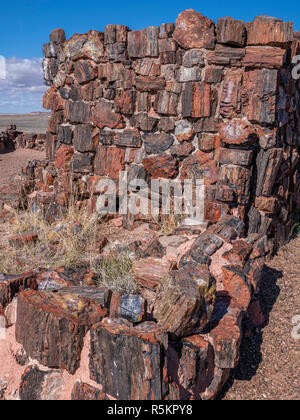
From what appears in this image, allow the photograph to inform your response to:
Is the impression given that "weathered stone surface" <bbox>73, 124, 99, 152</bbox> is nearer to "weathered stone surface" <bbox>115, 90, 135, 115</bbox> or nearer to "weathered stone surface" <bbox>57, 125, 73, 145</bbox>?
"weathered stone surface" <bbox>57, 125, 73, 145</bbox>

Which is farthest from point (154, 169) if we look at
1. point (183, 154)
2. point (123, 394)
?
point (123, 394)

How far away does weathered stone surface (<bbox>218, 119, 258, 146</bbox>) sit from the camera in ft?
13.4

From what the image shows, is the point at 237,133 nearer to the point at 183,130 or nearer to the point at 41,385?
the point at 183,130

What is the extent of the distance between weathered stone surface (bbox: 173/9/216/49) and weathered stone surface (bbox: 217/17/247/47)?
0.17 meters

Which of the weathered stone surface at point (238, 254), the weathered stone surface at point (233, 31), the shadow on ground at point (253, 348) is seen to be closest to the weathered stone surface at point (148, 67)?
the weathered stone surface at point (233, 31)

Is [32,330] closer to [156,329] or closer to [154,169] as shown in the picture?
[156,329]

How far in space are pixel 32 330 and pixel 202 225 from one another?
8.32 feet

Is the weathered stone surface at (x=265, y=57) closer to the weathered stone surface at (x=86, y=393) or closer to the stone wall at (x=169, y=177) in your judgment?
the stone wall at (x=169, y=177)

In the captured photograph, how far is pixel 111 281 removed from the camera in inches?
128

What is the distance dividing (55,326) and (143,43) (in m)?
3.86

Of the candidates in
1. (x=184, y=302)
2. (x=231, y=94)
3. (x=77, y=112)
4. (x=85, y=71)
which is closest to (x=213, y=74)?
(x=231, y=94)

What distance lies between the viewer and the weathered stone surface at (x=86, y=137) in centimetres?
536

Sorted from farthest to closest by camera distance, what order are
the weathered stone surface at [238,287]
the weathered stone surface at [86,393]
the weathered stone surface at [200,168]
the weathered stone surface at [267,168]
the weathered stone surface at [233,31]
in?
the weathered stone surface at [200,168]
the weathered stone surface at [267,168]
the weathered stone surface at [233,31]
the weathered stone surface at [238,287]
the weathered stone surface at [86,393]

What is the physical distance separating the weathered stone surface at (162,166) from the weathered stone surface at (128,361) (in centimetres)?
288
